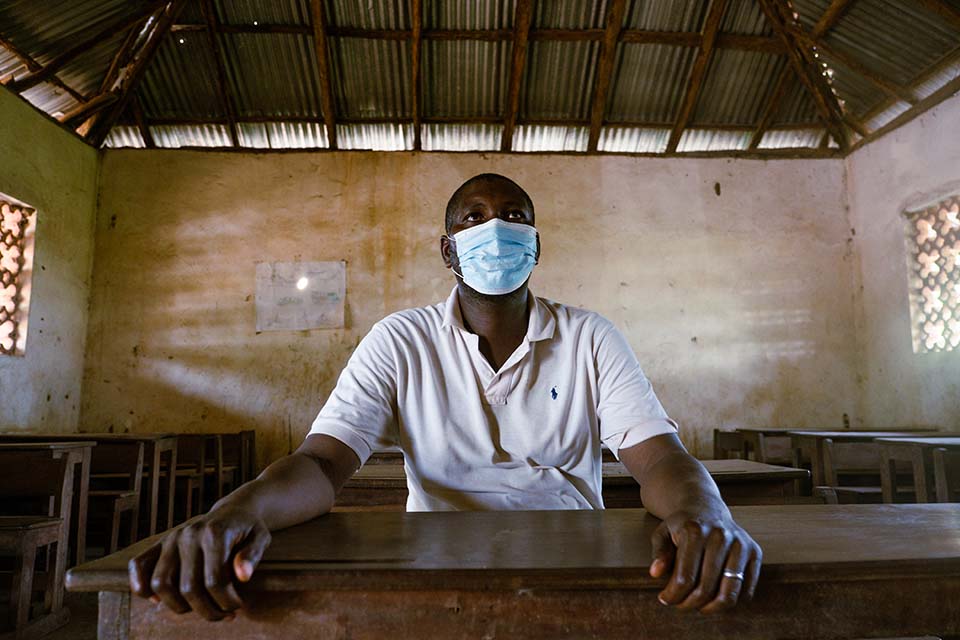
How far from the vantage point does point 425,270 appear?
234 inches

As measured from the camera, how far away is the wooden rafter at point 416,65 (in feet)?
17.1

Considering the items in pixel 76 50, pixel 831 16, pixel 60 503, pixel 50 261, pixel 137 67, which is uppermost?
pixel 831 16

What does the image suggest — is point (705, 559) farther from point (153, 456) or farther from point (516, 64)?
point (516, 64)

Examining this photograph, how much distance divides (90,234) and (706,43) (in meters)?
5.81

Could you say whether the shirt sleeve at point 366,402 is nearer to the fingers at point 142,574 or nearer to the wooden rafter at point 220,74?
the fingers at point 142,574

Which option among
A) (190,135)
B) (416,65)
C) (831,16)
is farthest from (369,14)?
(831,16)

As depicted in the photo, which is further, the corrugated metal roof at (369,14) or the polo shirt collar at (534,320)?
the corrugated metal roof at (369,14)

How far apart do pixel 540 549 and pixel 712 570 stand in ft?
0.74

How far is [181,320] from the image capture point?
579cm

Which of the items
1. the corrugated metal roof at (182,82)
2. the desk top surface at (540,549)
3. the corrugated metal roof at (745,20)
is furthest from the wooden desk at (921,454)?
the corrugated metal roof at (182,82)

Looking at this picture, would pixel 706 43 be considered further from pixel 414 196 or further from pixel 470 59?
pixel 414 196

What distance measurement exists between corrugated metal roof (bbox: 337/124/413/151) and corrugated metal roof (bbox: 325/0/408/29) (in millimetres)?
939

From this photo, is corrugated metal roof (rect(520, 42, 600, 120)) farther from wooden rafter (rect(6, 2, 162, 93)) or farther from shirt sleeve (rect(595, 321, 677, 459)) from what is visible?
shirt sleeve (rect(595, 321, 677, 459))

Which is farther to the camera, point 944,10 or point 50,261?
point 50,261
